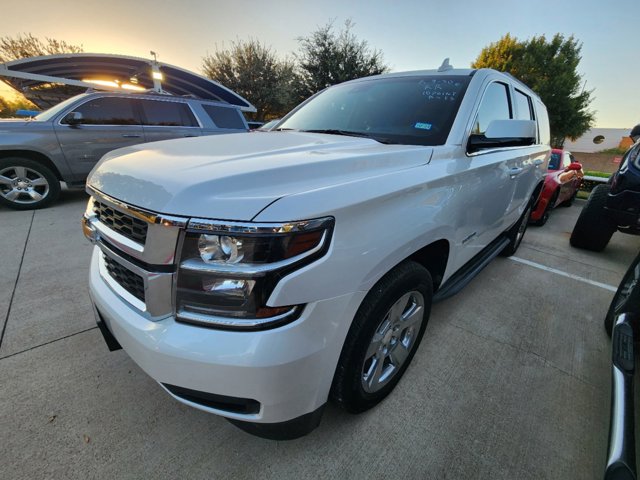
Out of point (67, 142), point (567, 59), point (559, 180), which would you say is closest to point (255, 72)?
point (67, 142)

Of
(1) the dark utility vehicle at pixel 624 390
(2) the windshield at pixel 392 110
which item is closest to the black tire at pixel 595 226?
(1) the dark utility vehicle at pixel 624 390

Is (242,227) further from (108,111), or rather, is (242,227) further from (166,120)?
(166,120)

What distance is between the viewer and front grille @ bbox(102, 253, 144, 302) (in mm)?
1228

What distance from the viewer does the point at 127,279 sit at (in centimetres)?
131

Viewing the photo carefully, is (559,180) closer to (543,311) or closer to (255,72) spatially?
(543,311)

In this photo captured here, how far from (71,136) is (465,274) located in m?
6.44

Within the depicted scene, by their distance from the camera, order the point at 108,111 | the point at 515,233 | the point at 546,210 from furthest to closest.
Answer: the point at 546,210
the point at 108,111
the point at 515,233

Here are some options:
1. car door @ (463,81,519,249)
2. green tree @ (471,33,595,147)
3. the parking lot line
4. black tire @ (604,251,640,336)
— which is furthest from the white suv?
green tree @ (471,33,595,147)

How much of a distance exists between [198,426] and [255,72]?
18.4 meters

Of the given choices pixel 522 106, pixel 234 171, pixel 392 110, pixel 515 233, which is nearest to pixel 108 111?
pixel 392 110

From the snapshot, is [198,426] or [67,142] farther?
[67,142]

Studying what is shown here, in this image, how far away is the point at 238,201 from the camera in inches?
39.4

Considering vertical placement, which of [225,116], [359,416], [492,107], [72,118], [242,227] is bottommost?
[359,416]

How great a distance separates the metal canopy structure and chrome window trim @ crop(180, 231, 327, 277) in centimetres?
966
